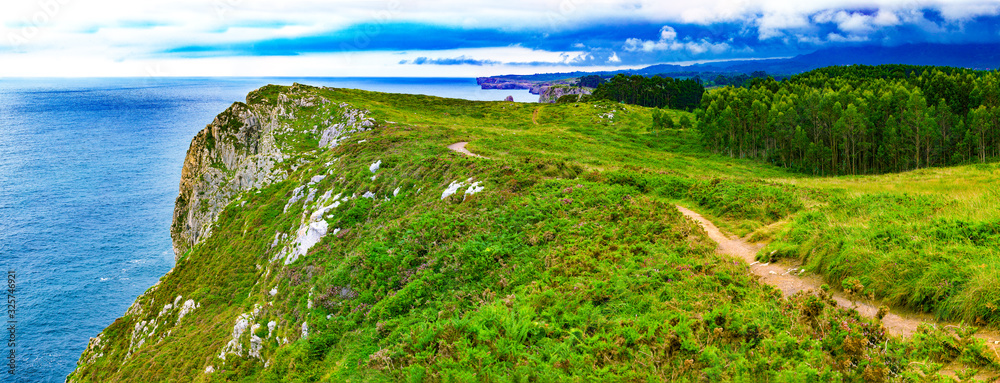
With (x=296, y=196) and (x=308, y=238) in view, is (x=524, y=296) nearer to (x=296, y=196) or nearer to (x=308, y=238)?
(x=308, y=238)

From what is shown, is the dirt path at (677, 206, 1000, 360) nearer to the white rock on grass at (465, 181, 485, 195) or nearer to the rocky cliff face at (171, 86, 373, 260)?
the white rock on grass at (465, 181, 485, 195)

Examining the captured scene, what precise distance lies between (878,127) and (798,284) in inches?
3006

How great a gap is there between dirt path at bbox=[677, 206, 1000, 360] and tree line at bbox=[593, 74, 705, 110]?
143 metres

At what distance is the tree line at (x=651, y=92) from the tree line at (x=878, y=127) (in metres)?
75.6

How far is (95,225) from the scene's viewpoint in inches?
3307

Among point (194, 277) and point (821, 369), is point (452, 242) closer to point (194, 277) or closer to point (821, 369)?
point (821, 369)

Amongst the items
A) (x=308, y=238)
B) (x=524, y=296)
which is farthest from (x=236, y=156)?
(x=524, y=296)

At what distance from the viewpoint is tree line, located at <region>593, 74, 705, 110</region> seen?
153875 millimetres

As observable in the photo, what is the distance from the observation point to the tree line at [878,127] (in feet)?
210

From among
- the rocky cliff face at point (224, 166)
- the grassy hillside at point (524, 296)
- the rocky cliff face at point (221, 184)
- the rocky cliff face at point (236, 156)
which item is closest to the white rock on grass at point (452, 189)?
the grassy hillside at point (524, 296)

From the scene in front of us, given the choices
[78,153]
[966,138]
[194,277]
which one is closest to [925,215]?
[194,277]

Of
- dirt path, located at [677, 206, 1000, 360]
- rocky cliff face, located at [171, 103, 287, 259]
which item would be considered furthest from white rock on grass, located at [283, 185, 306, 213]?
dirt path, located at [677, 206, 1000, 360]

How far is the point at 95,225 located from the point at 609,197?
104m

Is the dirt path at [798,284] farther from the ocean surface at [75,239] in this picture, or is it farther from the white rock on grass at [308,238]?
the ocean surface at [75,239]
